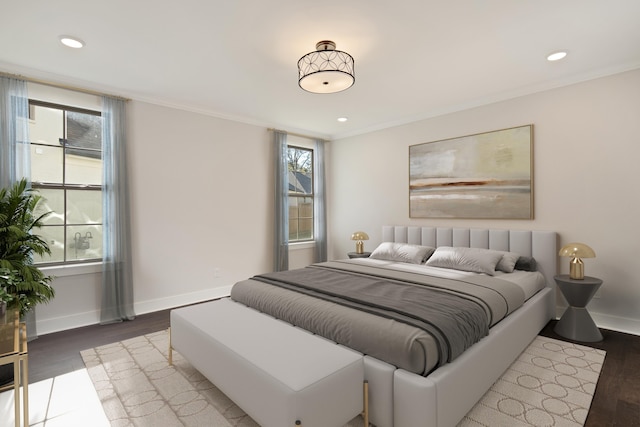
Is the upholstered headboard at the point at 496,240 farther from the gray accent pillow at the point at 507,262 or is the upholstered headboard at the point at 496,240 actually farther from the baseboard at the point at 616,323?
the baseboard at the point at 616,323

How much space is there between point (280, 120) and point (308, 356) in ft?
12.8

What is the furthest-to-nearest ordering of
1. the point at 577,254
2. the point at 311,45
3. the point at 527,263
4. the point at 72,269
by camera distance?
the point at 527,263, the point at 72,269, the point at 577,254, the point at 311,45

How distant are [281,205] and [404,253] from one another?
6.81 ft

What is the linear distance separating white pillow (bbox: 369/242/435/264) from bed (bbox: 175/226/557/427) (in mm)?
15

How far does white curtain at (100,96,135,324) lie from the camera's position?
353 cm

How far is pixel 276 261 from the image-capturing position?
199 inches

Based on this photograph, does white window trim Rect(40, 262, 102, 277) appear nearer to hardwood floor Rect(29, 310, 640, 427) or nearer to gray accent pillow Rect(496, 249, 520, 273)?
hardwood floor Rect(29, 310, 640, 427)

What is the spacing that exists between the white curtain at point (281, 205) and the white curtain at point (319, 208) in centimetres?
74

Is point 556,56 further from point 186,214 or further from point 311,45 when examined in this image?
point 186,214

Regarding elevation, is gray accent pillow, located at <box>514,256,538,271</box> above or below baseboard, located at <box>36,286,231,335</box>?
above

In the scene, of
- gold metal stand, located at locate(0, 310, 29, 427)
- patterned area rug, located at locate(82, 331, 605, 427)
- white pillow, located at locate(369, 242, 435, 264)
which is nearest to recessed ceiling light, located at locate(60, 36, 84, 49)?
gold metal stand, located at locate(0, 310, 29, 427)

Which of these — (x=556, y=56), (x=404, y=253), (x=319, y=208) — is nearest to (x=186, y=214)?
(x=319, y=208)

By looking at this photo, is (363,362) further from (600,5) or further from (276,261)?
(276,261)

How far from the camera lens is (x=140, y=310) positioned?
12.5 ft
